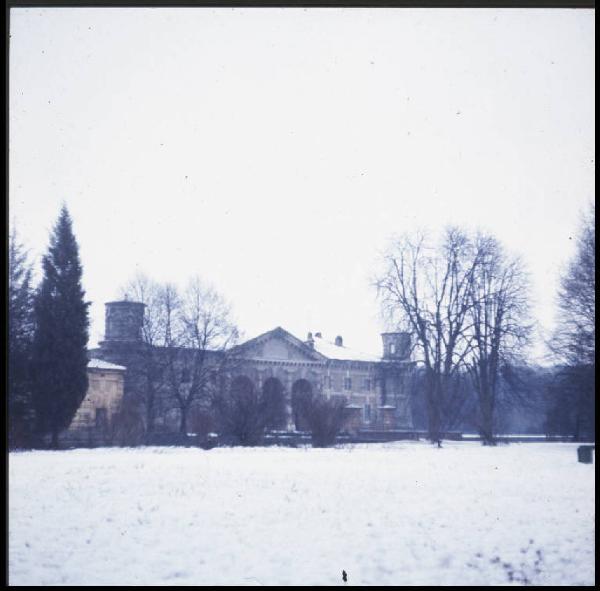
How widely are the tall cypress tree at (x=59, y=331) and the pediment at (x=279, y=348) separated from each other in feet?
74.6

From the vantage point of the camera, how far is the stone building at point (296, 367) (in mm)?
42188

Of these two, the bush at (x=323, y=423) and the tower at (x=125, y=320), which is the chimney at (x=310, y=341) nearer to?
the tower at (x=125, y=320)

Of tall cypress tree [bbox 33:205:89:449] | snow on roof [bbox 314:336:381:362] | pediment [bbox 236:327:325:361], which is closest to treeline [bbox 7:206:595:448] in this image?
tall cypress tree [bbox 33:205:89:449]

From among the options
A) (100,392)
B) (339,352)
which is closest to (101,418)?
(100,392)

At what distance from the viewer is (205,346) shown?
46875mm

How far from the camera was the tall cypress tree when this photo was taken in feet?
101

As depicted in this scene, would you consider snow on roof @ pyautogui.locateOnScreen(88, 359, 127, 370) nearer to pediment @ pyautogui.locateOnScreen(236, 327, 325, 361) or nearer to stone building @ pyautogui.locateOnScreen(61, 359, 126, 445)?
stone building @ pyautogui.locateOnScreen(61, 359, 126, 445)

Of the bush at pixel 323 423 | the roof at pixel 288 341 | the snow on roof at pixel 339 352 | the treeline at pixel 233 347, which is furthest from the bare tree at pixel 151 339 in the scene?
the snow on roof at pixel 339 352

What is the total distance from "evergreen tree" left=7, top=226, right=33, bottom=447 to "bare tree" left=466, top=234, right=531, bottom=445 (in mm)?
20022

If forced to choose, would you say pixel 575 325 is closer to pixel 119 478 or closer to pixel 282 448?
pixel 282 448

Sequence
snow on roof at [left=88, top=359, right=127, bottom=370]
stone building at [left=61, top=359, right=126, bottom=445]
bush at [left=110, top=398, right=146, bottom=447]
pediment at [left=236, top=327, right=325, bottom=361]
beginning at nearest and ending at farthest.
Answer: bush at [left=110, top=398, right=146, bottom=447]
stone building at [left=61, top=359, right=126, bottom=445]
snow on roof at [left=88, top=359, right=127, bottom=370]
pediment at [left=236, top=327, right=325, bottom=361]

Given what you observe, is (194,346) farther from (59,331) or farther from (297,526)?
(297,526)

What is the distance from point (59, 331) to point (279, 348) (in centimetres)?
2745

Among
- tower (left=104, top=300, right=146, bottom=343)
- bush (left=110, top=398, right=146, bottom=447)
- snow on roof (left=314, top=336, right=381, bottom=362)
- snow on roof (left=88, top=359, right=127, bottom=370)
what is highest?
tower (left=104, top=300, right=146, bottom=343)
